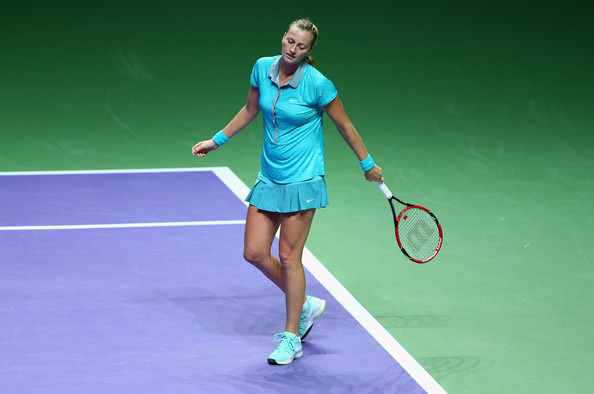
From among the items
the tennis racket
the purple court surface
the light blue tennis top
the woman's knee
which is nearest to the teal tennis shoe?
the purple court surface

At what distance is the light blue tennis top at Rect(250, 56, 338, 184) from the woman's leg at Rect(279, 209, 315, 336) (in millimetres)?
221

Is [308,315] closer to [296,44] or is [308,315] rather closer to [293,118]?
[293,118]

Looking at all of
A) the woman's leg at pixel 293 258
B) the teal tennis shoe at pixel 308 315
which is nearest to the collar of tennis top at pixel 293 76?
the woman's leg at pixel 293 258

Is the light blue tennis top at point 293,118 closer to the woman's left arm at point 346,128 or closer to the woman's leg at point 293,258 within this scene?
the woman's left arm at point 346,128

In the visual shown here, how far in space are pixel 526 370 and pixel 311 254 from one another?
245 centimetres

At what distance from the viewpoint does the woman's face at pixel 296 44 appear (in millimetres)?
5215

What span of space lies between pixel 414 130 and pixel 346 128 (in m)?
7.12

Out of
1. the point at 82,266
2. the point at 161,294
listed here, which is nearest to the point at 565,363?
the point at 161,294

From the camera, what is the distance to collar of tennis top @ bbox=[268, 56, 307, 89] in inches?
209

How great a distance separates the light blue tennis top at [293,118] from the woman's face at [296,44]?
11 cm

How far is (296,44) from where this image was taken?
5227mm

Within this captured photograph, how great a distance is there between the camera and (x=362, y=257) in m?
7.56

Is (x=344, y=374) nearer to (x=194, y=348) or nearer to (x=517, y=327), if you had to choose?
(x=194, y=348)

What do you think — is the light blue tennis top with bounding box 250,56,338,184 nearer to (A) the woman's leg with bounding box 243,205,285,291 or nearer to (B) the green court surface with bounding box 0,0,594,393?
(A) the woman's leg with bounding box 243,205,285,291
